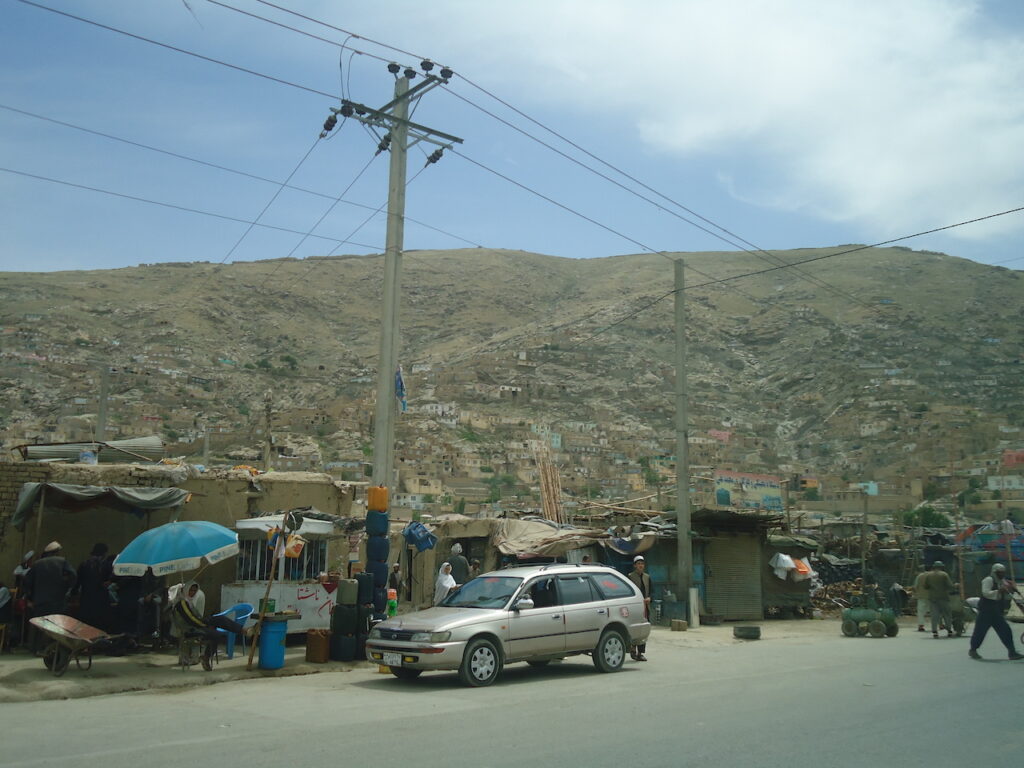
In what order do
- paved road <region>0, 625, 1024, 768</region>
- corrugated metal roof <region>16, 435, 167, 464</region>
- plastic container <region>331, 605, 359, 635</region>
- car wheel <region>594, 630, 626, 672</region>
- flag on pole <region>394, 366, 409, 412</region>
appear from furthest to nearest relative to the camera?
corrugated metal roof <region>16, 435, 167, 464</region> < flag on pole <region>394, 366, 409, 412</region> < plastic container <region>331, 605, 359, 635</region> < car wheel <region>594, 630, 626, 672</region> < paved road <region>0, 625, 1024, 768</region>

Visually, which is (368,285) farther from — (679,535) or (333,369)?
(679,535)

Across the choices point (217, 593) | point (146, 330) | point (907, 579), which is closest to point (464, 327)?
point (146, 330)

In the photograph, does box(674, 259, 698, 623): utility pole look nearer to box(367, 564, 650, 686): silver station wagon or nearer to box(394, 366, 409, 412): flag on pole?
box(367, 564, 650, 686): silver station wagon

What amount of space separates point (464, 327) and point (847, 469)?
79796mm

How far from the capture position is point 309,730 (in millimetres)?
7844

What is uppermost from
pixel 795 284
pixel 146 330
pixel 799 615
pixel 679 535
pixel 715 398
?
pixel 795 284

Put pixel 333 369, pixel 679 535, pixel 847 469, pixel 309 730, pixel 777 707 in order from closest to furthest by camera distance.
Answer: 1. pixel 309 730
2. pixel 777 707
3. pixel 679 535
4. pixel 847 469
5. pixel 333 369

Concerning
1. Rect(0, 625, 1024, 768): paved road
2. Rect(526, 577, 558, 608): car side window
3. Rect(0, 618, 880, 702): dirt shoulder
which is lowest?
Rect(0, 618, 880, 702): dirt shoulder

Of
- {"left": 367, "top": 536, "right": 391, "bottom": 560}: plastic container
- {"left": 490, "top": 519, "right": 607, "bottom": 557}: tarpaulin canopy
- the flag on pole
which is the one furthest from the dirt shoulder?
{"left": 490, "top": 519, "right": 607, "bottom": 557}: tarpaulin canopy

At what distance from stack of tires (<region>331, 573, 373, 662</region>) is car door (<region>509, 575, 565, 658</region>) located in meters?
2.94

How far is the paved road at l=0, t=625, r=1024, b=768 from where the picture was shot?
685 cm

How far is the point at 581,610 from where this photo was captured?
12250mm

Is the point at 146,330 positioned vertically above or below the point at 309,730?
above

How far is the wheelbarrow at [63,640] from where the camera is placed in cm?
1064
